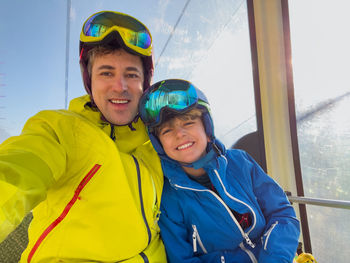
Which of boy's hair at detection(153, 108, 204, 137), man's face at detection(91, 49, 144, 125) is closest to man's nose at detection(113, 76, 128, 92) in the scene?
man's face at detection(91, 49, 144, 125)

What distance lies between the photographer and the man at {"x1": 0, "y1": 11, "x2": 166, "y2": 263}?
0.71 m

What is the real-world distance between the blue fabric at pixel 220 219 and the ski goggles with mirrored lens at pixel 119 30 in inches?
23.7

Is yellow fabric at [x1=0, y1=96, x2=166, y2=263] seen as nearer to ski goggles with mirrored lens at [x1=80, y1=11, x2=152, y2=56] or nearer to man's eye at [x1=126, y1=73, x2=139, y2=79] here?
man's eye at [x1=126, y1=73, x2=139, y2=79]

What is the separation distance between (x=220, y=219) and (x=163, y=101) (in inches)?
24.7

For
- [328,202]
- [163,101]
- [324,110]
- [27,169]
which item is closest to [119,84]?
[163,101]

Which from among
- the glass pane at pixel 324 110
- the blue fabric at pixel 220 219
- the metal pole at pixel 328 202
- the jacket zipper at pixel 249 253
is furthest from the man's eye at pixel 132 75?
the glass pane at pixel 324 110

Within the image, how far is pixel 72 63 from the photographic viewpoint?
13.7ft

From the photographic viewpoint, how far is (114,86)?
121 cm

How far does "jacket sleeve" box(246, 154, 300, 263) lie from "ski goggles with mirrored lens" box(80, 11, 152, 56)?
2.84ft

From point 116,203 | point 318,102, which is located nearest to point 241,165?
point 116,203

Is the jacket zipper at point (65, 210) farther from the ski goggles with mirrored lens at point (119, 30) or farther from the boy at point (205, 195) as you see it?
the ski goggles with mirrored lens at point (119, 30)

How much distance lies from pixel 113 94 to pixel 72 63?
3.41 m

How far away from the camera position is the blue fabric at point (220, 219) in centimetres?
116

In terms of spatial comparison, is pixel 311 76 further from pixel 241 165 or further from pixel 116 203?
pixel 116 203
